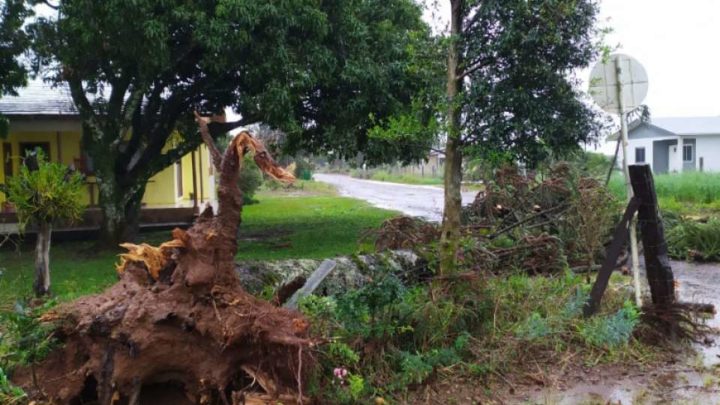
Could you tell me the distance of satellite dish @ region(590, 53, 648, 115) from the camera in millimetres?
6207

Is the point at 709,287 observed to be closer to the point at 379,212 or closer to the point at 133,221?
the point at 133,221

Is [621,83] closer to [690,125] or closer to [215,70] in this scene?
[215,70]

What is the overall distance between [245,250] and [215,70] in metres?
3.65

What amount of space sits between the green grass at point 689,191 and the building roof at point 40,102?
1510 centimetres

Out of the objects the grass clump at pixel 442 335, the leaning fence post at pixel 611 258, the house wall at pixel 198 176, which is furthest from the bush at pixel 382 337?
the house wall at pixel 198 176

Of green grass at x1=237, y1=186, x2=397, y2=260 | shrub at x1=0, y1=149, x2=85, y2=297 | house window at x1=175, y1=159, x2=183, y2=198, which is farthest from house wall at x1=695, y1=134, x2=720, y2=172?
shrub at x1=0, y1=149, x2=85, y2=297

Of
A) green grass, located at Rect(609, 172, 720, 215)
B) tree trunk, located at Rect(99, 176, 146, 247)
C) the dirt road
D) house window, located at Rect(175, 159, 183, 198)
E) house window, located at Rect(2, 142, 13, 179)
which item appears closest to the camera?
tree trunk, located at Rect(99, 176, 146, 247)

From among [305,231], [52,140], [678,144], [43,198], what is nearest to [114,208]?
[305,231]

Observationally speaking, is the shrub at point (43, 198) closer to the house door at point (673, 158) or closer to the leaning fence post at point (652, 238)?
the leaning fence post at point (652, 238)

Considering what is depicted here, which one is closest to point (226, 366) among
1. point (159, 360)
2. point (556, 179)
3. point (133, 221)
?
point (159, 360)

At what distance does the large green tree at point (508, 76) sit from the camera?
244 inches

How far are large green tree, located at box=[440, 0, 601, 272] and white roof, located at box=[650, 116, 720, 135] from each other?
33.1 meters

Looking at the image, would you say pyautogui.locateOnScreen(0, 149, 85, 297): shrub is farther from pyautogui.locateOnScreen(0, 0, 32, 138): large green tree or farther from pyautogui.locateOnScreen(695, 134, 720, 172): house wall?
pyautogui.locateOnScreen(695, 134, 720, 172): house wall

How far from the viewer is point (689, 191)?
19781 mm
